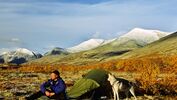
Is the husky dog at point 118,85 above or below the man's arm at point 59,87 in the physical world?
below

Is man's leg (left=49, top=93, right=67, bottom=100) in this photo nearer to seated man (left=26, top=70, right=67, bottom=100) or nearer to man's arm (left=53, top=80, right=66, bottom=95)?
seated man (left=26, top=70, right=67, bottom=100)

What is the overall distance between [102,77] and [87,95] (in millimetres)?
1720

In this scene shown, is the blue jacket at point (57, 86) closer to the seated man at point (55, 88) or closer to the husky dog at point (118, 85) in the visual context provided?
the seated man at point (55, 88)

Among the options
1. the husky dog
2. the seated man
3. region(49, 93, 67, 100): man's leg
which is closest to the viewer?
the seated man

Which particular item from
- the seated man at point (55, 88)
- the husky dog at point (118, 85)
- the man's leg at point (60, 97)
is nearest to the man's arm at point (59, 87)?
the seated man at point (55, 88)

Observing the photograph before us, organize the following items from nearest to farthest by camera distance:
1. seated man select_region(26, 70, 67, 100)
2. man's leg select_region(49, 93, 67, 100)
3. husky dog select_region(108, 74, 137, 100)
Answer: seated man select_region(26, 70, 67, 100), man's leg select_region(49, 93, 67, 100), husky dog select_region(108, 74, 137, 100)

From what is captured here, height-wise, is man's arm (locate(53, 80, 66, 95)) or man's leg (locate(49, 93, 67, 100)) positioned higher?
man's arm (locate(53, 80, 66, 95))

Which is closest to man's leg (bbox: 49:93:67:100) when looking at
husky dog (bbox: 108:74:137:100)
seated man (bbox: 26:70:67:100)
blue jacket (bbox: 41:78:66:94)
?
seated man (bbox: 26:70:67:100)

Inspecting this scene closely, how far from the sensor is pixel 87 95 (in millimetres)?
27125

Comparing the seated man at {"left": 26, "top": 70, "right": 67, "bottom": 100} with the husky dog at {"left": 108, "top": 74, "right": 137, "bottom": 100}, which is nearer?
the seated man at {"left": 26, "top": 70, "right": 67, "bottom": 100}

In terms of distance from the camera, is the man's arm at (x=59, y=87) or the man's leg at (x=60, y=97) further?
the man's leg at (x=60, y=97)

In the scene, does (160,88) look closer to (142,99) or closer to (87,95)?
(142,99)

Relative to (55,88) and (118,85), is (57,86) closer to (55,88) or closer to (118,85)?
(55,88)

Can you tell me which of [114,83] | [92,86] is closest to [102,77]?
[92,86]
